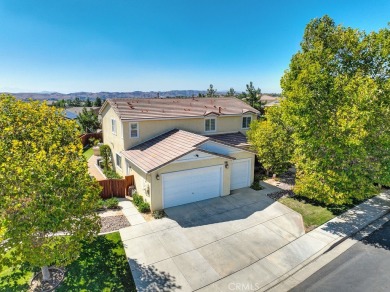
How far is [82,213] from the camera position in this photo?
8.36 meters

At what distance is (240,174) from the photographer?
18.1m

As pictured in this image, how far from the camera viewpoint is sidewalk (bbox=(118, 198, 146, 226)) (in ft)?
43.8

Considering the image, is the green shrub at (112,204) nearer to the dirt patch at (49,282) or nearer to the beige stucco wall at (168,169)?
the beige stucco wall at (168,169)

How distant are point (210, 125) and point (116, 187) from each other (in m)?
9.89

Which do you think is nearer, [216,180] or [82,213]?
[82,213]

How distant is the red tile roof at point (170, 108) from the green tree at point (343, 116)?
891 centimetres

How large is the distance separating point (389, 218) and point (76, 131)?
58.5 ft

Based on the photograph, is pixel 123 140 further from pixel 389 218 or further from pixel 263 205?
pixel 389 218

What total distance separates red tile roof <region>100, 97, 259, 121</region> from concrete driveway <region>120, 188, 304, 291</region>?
26.5 feet

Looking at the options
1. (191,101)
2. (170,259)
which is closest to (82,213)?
(170,259)

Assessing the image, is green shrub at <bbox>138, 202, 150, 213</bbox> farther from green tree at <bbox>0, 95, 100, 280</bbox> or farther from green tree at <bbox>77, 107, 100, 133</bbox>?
green tree at <bbox>77, 107, 100, 133</bbox>

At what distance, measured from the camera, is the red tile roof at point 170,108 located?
62.1 ft

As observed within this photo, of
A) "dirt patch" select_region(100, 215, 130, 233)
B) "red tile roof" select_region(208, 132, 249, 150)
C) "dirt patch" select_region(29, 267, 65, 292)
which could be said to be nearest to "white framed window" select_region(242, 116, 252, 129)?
"red tile roof" select_region(208, 132, 249, 150)

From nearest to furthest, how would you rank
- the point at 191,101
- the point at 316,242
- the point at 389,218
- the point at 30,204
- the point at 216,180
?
1. the point at 30,204
2. the point at 316,242
3. the point at 389,218
4. the point at 216,180
5. the point at 191,101
